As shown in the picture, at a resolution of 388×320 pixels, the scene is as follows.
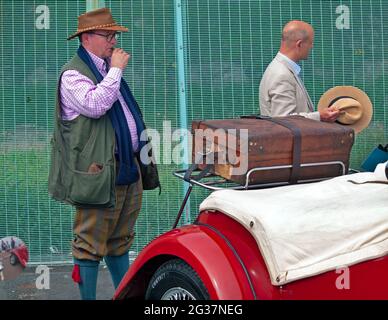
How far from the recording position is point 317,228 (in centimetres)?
296

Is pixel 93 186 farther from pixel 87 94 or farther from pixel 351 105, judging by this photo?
pixel 351 105

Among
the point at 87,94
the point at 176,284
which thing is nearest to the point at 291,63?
the point at 87,94

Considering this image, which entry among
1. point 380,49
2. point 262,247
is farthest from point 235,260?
point 380,49

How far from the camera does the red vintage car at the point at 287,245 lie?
2.86 metres

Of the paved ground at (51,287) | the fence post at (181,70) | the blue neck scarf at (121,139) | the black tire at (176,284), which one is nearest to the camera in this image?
the black tire at (176,284)

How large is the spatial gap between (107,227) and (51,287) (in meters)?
1.68

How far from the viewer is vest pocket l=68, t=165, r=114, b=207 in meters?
4.50

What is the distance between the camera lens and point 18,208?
689cm

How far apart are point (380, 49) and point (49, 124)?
3106 mm

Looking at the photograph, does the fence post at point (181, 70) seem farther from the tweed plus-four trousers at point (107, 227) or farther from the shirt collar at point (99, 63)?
the shirt collar at point (99, 63)

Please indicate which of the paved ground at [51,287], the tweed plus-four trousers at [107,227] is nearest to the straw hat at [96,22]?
the tweed plus-four trousers at [107,227]

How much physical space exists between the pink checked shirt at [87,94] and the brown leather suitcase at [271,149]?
826mm

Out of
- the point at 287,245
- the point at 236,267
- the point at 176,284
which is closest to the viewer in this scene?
the point at 287,245
